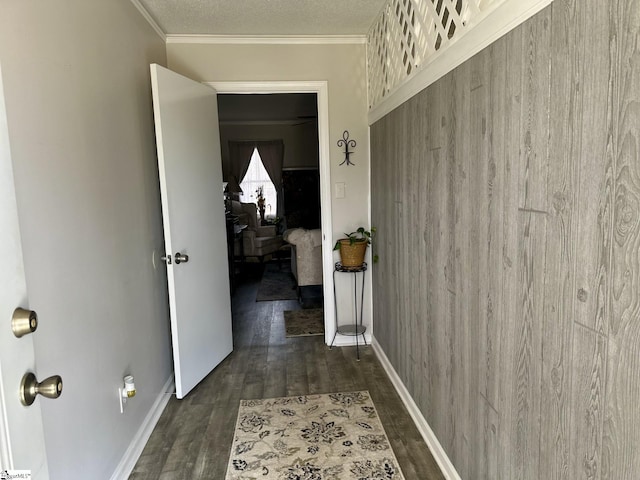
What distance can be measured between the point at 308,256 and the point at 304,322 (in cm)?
87

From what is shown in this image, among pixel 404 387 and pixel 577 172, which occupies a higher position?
pixel 577 172

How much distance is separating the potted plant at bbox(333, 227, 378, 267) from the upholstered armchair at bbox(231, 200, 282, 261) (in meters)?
3.77

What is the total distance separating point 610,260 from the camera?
0.90m

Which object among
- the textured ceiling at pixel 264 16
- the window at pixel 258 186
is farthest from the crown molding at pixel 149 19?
the window at pixel 258 186

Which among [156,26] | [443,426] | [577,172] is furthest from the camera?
[156,26]

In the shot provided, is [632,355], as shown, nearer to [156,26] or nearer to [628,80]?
[628,80]

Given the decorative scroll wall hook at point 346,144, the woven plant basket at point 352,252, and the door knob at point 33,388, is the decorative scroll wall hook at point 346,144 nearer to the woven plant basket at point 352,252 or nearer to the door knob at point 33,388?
the woven plant basket at point 352,252

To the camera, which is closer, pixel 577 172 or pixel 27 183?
pixel 577 172

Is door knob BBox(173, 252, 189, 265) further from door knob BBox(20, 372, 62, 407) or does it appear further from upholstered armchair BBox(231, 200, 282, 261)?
upholstered armchair BBox(231, 200, 282, 261)

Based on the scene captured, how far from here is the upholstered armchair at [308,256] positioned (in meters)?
4.73

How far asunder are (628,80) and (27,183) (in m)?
1.60

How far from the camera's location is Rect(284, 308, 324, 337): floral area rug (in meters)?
3.88

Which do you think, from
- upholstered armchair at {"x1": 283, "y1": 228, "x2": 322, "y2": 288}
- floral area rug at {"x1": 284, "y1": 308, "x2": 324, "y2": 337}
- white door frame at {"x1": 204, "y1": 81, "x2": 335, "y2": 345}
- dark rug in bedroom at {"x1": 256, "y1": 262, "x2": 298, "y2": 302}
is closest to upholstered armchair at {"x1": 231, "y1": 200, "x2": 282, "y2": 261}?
dark rug in bedroom at {"x1": 256, "y1": 262, "x2": 298, "y2": 302}

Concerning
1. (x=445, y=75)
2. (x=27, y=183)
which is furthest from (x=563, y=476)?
(x=27, y=183)
